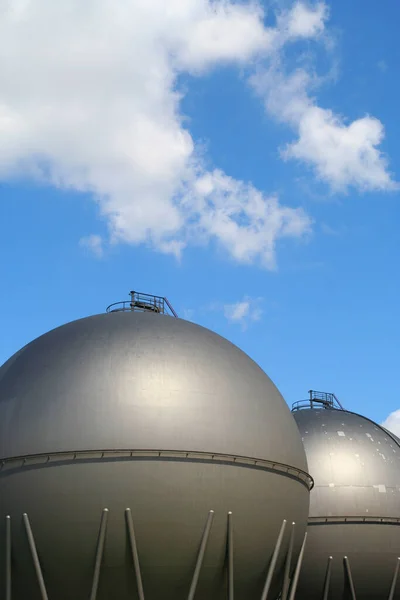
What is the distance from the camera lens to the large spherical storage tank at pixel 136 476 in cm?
1764

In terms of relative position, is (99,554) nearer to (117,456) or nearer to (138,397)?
(117,456)

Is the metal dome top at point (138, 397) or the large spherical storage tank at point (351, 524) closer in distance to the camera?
the metal dome top at point (138, 397)

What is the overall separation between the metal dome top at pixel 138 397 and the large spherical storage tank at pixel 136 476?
4 centimetres

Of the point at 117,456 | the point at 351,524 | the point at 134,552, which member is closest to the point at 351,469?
the point at 351,524

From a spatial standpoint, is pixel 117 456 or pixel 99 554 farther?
pixel 117 456

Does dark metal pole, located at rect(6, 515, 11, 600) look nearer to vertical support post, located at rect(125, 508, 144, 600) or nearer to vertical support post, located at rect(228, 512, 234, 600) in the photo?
vertical support post, located at rect(125, 508, 144, 600)

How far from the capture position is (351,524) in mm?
28141

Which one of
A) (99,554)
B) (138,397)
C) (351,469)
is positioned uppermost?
(138,397)

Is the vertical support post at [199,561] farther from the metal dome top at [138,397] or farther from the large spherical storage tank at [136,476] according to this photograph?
the metal dome top at [138,397]

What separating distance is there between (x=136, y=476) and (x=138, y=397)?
228 centimetres

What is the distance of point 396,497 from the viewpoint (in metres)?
28.9

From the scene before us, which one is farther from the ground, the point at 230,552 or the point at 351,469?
the point at 351,469

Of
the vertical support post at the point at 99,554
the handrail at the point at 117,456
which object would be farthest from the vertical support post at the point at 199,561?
the vertical support post at the point at 99,554

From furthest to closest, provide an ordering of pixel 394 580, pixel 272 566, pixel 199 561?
pixel 394 580, pixel 272 566, pixel 199 561
